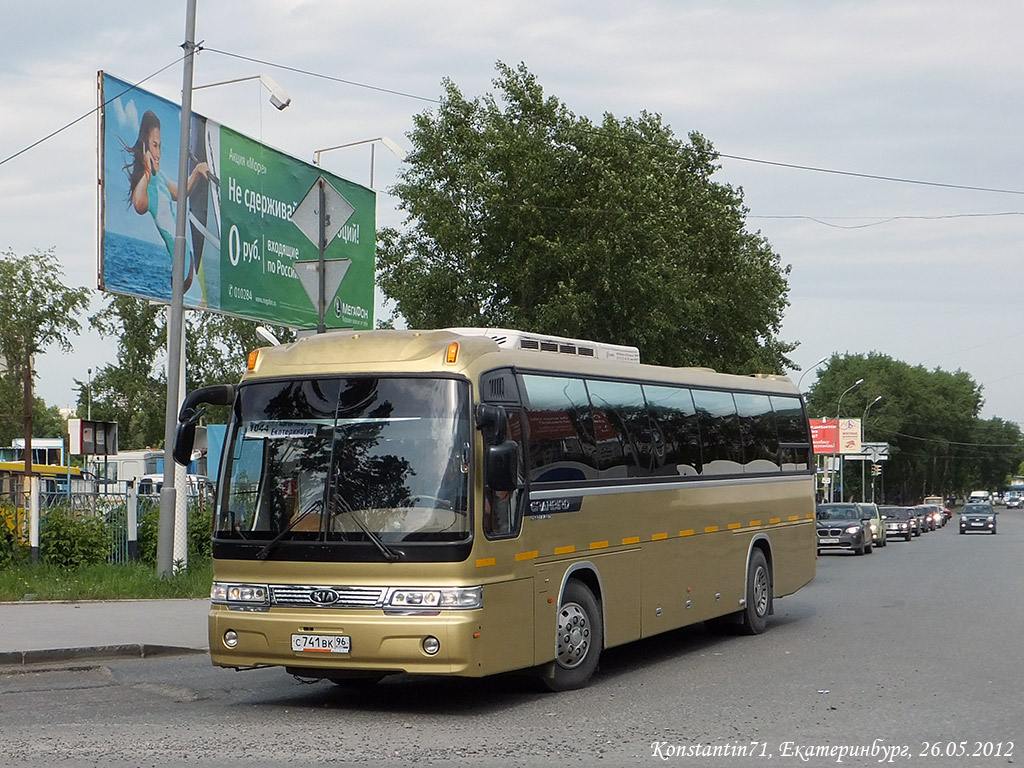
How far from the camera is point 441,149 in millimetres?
35219

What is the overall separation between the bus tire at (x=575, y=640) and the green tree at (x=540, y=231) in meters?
20.9

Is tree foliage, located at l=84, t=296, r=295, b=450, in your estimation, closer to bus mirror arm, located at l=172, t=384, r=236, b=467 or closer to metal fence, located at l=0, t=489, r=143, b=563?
metal fence, located at l=0, t=489, r=143, b=563

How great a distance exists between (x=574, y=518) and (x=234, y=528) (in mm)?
2784

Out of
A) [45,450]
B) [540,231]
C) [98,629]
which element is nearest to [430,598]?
[98,629]

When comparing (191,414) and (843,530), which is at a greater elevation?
(191,414)

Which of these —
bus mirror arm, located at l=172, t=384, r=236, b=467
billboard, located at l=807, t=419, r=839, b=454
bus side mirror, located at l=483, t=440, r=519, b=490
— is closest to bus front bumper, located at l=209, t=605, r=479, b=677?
bus side mirror, located at l=483, t=440, r=519, b=490

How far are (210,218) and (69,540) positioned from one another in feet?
20.6

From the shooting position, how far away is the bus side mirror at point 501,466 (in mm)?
9312

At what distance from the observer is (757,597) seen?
1561cm

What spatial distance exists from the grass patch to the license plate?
856cm

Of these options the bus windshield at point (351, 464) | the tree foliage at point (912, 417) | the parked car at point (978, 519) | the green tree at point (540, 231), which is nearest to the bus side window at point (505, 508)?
the bus windshield at point (351, 464)

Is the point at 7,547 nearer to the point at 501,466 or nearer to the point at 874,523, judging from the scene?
the point at 501,466

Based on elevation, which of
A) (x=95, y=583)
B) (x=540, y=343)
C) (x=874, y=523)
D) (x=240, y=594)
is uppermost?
(x=540, y=343)

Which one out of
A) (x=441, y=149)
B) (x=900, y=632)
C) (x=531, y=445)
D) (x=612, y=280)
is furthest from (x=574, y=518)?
(x=441, y=149)
